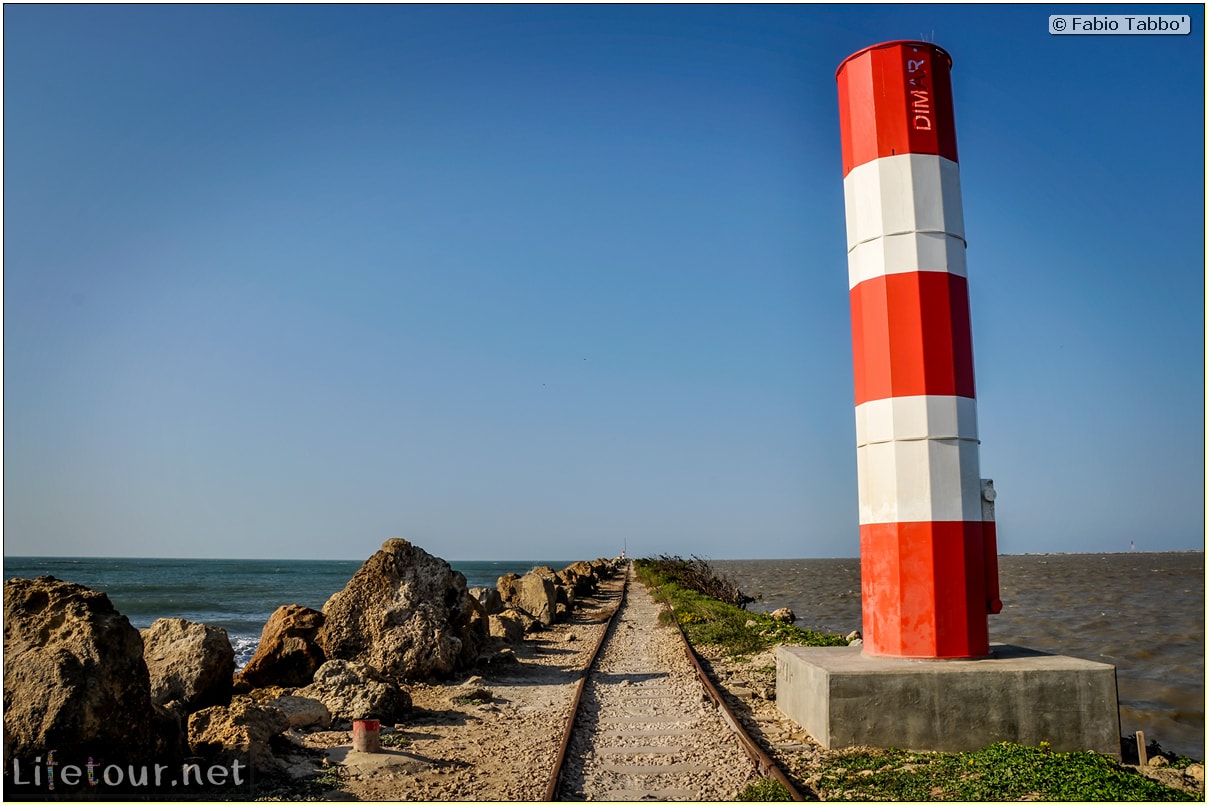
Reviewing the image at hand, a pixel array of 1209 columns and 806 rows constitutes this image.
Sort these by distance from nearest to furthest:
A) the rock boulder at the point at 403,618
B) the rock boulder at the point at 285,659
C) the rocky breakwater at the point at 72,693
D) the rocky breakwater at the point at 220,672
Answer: the rocky breakwater at the point at 72,693
the rocky breakwater at the point at 220,672
the rock boulder at the point at 285,659
the rock boulder at the point at 403,618

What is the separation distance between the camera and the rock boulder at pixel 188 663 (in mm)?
8742

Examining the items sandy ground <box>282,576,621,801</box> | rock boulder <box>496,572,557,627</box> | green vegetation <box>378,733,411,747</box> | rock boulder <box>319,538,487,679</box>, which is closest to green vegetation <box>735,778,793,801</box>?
sandy ground <box>282,576,621,801</box>

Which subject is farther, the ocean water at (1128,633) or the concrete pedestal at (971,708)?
the ocean water at (1128,633)

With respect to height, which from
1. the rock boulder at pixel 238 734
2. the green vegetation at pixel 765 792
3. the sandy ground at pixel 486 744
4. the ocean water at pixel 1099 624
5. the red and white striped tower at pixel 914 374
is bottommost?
the ocean water at pixel 1099 624

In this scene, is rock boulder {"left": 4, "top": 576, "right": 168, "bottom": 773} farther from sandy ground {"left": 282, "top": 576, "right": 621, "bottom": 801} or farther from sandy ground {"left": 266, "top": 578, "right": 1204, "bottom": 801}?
sandy ground {"left": 282, "top": 576, "right": 621, "bottom": 801}

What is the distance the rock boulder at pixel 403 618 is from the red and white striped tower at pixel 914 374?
5.55m

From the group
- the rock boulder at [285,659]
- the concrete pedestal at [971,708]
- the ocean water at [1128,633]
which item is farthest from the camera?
the ocean water at [1128,633]

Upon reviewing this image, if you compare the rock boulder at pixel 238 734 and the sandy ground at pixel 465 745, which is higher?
the rock boulder at pixel 238 734

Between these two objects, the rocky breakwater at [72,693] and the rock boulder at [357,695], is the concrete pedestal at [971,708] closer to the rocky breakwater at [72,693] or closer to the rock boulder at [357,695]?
the rock boulder at [357,695]

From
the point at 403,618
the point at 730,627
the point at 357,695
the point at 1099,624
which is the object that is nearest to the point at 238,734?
the point at 357,695

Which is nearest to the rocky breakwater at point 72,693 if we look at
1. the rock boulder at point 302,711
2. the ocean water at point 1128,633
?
the rock boulder at point 302,711

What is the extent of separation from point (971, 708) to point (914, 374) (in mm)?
2841

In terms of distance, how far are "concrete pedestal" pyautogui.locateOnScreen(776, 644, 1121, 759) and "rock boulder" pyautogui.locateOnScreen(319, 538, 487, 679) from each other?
552cm

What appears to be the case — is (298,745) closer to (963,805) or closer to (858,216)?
(963,805)
